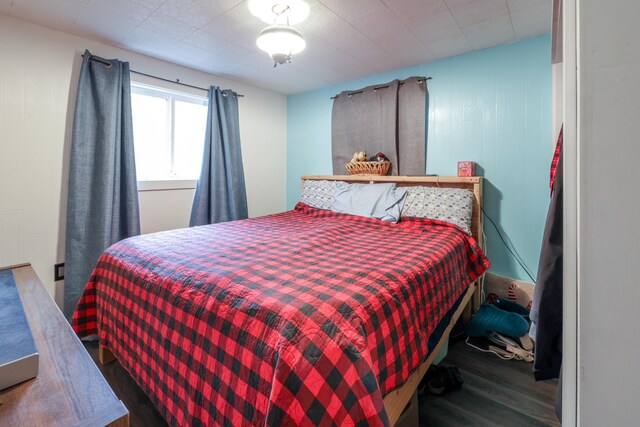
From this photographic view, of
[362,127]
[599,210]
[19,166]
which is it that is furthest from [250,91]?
[599,210]

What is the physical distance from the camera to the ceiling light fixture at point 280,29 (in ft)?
5.61

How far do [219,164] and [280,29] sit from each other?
171 centimetres

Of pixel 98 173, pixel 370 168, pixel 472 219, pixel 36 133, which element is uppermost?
pixel 36 133

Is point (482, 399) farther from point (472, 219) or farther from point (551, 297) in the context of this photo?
point (472, 219)

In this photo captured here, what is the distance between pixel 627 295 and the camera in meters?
0.44

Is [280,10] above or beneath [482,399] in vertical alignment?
above

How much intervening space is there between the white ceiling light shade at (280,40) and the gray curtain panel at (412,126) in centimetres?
140

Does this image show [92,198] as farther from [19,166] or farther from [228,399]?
[228,399]

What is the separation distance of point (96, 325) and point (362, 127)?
2704 millimetres

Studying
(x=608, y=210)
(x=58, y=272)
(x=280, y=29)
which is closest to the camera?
(x=608, y=210)

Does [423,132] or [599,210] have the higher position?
[423,132]

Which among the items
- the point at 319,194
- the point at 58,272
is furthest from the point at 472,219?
the point at 58,272

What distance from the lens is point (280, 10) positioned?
→ 185 centimetres

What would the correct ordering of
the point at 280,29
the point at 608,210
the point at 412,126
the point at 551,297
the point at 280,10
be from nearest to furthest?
the point at 608,210 < the point at 551,297 < the point at 280,29 < the point at 280,10 < the point at 412,126
